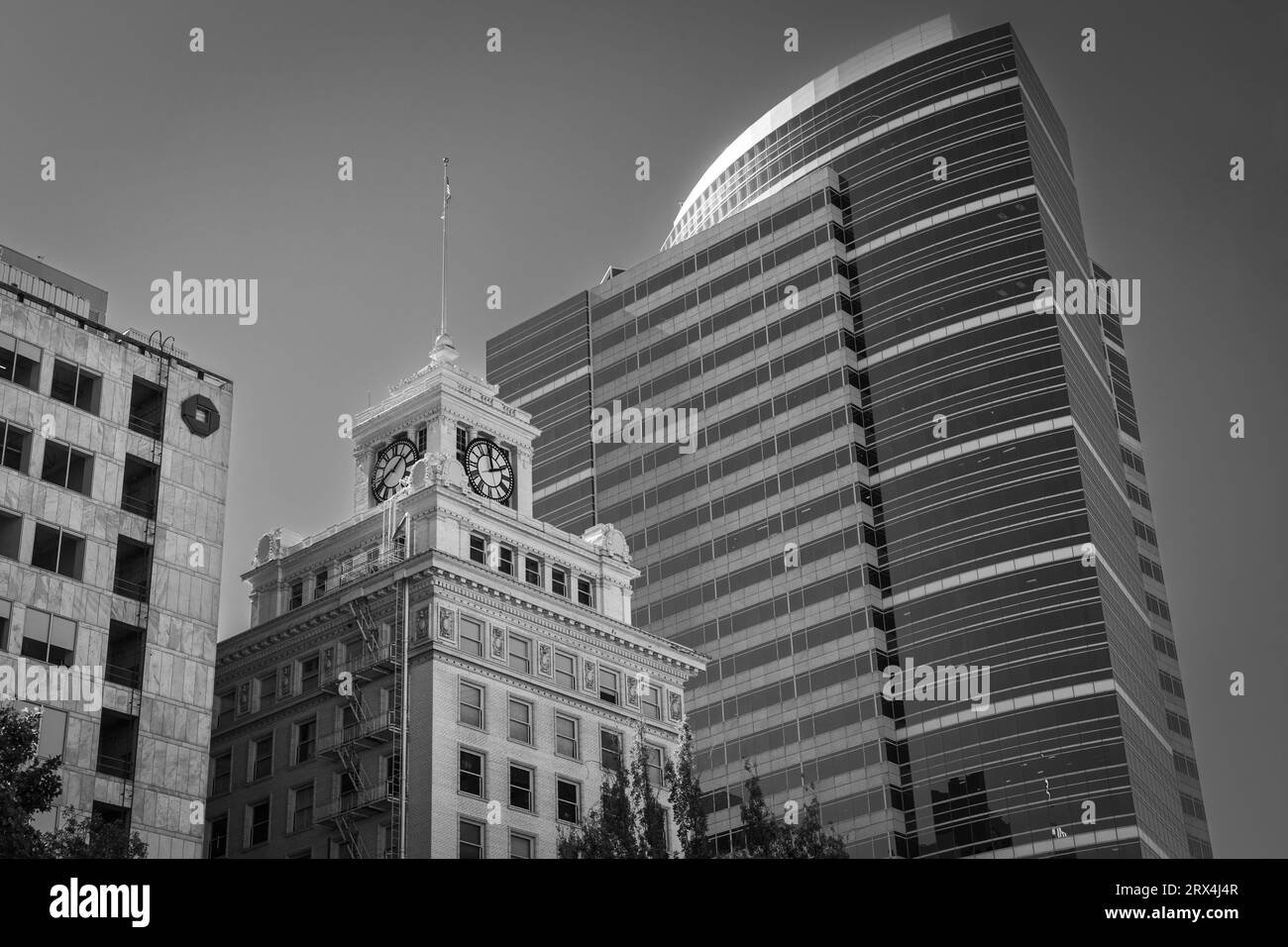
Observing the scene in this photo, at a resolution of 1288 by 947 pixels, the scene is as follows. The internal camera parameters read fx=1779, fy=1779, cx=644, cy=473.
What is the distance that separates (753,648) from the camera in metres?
152

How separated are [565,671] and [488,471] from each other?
45.8 feet

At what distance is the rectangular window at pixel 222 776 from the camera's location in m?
90.8

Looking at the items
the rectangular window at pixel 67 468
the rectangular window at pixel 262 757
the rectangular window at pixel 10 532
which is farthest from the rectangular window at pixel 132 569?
the rectangular window at pixel 262 757

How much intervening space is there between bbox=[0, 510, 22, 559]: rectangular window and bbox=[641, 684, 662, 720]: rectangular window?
37.4 m

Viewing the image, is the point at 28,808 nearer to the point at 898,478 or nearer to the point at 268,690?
the point at 268,690

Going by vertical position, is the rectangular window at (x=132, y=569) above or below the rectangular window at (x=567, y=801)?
above

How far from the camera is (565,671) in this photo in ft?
305

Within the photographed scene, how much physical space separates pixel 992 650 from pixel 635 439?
43.4 m

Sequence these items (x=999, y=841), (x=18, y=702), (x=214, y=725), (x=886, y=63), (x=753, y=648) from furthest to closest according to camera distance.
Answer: (x=886, y=63) → (x=753, y=648) → (x=999, y=841) → (x=214, y=725) → (x=18, y=702)

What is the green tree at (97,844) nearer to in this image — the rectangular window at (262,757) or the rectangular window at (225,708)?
the rectangular window at (262,757)

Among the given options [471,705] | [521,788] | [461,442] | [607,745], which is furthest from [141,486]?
[607,745]

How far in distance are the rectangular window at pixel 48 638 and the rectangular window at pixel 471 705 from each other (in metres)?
21.1

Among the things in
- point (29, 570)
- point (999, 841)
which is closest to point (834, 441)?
point (999, 841)
